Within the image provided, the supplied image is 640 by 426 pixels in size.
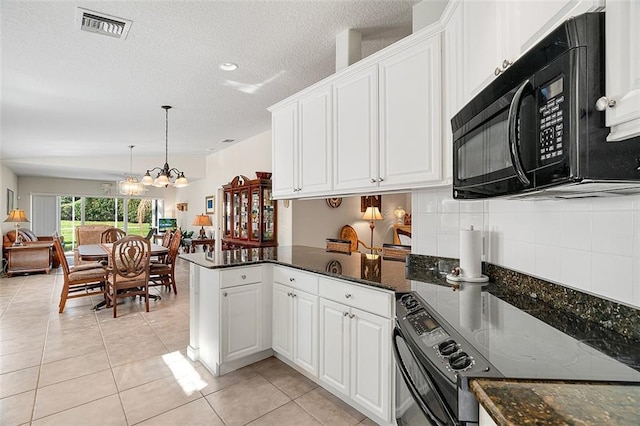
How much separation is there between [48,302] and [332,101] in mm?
5108

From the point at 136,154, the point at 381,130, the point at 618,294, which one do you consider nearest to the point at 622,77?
the point at 618,294

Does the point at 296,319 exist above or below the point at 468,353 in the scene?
below

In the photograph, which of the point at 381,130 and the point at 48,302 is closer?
the point at 381,130

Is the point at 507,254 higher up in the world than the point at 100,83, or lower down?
lower down

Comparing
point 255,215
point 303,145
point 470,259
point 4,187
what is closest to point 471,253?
point 470,259

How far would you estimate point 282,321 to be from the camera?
2.69 m

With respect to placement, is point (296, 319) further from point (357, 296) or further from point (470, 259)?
point (470, 259)

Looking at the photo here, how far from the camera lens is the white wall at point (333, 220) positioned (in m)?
5.04

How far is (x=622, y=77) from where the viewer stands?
0.74 m

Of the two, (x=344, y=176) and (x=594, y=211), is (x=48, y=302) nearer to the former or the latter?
(x=344, y=176)

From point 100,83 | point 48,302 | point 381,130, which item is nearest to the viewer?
point 381,130

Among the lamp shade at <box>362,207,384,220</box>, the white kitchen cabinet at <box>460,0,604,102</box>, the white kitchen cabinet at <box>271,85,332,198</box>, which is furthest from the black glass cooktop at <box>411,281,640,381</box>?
the lamp shade at <box>362,207,384,220</box>

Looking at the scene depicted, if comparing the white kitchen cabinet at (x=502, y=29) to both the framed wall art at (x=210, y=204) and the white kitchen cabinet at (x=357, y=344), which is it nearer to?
the white kitchen cabinet at (x=357, y=344)

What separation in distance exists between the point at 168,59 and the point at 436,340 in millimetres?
3004
